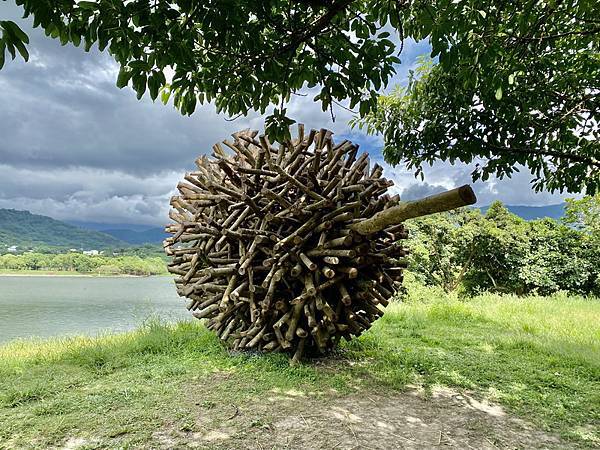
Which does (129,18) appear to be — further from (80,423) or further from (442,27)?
(80,423)

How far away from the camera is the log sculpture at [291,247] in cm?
564

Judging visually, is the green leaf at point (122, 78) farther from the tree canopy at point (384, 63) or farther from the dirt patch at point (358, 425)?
the dirt patch at point (358, 425)

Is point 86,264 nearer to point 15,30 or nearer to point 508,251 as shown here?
point 508,251

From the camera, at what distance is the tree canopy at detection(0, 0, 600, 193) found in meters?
2.38

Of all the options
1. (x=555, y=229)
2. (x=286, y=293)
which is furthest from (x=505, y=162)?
(x=555, y=229)

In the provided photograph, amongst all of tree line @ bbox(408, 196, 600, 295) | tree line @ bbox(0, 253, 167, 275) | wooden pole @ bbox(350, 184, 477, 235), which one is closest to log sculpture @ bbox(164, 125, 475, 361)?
wooden pole @ bbox(350, 184, 477, 235)

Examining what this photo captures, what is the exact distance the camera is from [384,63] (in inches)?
127

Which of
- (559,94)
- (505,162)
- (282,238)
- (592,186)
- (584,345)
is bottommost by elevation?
(584,345)

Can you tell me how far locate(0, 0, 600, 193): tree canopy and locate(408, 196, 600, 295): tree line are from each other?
13443mm

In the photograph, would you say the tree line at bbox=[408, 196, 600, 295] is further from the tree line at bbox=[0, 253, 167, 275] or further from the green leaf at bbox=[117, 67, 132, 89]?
the tree line at bbox=[0, 253, 167, 275]

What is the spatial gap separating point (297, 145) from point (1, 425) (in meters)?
5.03

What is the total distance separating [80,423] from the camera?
397 cm

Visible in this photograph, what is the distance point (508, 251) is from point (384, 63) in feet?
58.5

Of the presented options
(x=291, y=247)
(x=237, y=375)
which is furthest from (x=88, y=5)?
(x=237, y=375)
